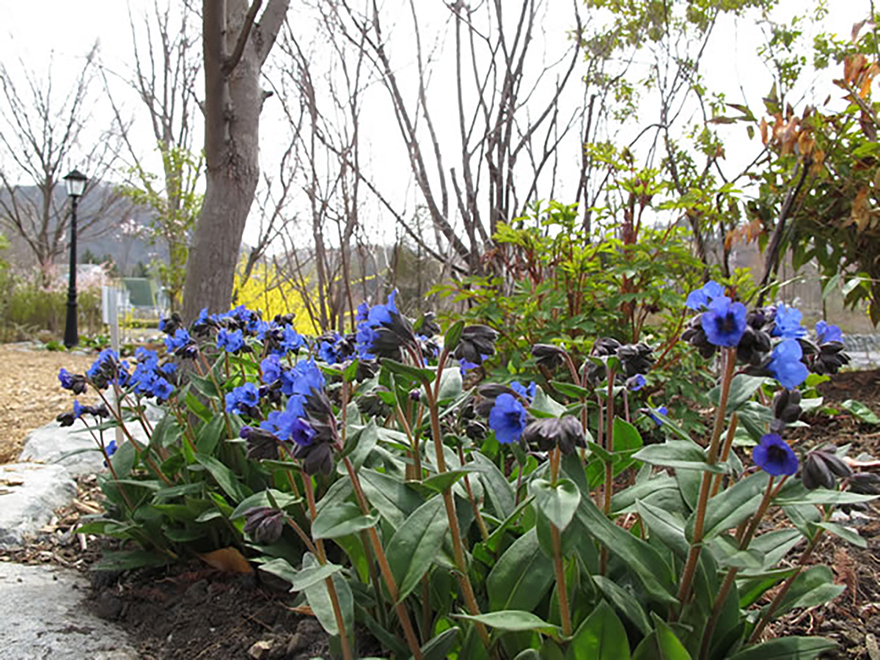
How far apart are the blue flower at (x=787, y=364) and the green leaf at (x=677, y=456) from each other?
17 cm

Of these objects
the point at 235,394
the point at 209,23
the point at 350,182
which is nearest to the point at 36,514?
the point at 235,394

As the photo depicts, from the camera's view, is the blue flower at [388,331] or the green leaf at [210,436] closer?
the blue flower at [388,331]

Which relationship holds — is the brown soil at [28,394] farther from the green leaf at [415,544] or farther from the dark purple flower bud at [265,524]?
the green leaf at [415,544]

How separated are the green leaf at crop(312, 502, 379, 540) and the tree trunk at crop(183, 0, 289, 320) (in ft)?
7.83

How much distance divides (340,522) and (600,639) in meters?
0.48

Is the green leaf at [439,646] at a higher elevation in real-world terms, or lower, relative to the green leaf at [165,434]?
lower

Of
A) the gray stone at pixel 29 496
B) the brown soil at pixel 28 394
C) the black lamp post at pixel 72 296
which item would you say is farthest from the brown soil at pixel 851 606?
the black lamp post at pixel 72 296

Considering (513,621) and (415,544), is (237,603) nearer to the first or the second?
(415,544)

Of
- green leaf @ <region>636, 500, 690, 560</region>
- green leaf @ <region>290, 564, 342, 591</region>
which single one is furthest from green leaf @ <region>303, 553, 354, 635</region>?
green leaf @ <region>636, 500, 690, 560</region>

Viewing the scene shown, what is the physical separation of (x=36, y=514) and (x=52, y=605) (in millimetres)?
887

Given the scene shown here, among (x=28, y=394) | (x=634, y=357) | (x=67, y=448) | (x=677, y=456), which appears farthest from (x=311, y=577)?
(x=28, y=394)

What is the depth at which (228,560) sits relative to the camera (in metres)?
2.02

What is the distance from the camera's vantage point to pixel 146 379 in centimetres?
205

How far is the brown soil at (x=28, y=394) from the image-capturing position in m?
4.54
